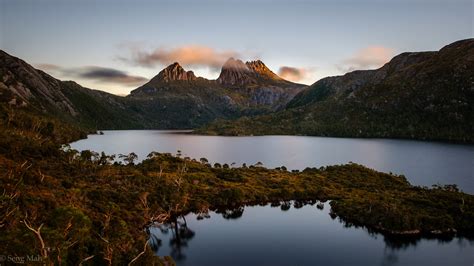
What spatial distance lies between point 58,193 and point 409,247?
85.3 m

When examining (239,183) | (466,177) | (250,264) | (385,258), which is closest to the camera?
(250,264)

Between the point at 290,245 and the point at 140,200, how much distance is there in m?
45.7

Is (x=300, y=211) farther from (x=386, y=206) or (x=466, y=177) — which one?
(x=466, y=177)

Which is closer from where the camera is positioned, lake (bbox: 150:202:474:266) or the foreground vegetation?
the foreground vegetation

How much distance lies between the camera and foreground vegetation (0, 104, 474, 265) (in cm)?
6103

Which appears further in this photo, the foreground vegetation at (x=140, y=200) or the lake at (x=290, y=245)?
the lake at (x=290, y=245)

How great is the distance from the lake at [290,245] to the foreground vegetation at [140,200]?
639 centimetres

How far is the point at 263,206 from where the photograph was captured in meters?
123

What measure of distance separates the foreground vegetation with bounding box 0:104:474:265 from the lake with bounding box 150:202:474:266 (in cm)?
639

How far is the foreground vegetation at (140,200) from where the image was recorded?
200 ft

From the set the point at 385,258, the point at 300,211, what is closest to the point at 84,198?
the point at 300,211

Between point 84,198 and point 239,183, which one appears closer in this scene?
point 84,198

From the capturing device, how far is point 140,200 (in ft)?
348

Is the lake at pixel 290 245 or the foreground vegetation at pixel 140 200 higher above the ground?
the foreground vegetation at pixel 140 200
